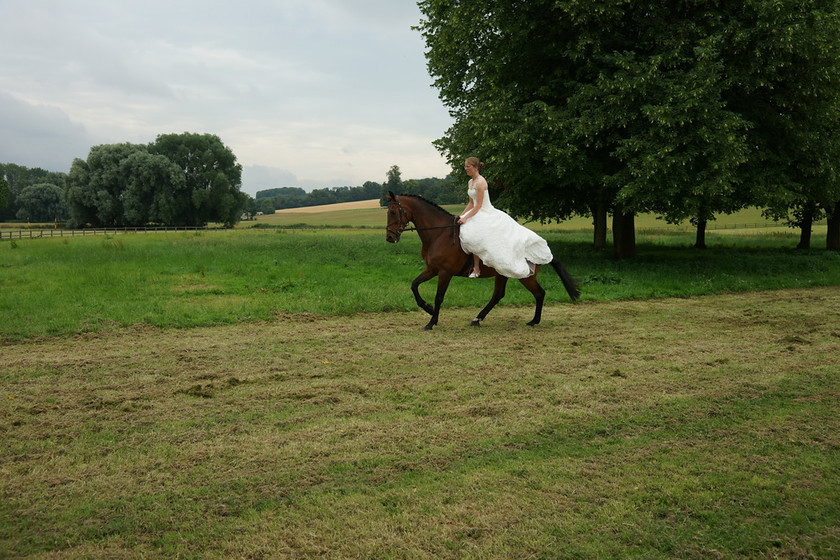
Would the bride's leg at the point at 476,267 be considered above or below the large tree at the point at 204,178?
below

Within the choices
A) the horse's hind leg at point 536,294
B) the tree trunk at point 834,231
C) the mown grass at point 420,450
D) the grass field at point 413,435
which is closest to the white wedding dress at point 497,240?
the horse's hind leg at point 536,294

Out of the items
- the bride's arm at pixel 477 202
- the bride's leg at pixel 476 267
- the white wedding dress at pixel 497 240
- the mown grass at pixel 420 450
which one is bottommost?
the mown grass at pixel 420 450

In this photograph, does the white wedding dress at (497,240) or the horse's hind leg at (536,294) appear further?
the horse's hind leg at (536,294)

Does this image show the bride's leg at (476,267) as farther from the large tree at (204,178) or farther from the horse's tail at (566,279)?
the large tree at (204,178)

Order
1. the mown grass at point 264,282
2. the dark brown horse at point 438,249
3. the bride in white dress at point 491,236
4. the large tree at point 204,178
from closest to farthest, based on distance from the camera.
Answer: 1. the bride in white dress at point 491,236
2. the dark brown horse at point 438,249
3. the mown grass at point 264,282
4. the large tree at point 204,178

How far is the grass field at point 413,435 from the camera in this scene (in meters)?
3.46

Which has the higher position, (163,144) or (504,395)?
(163,144)

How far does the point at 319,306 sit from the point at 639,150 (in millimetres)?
10967

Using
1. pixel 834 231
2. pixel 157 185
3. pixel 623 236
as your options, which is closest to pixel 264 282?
pixel 623 236

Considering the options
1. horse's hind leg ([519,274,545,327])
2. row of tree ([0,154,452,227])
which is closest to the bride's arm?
horse's hind leg ([519,274,545,327])

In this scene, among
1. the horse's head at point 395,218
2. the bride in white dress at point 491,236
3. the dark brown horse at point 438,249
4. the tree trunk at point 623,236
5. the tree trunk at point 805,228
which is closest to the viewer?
the bride in white dress at point 491,236

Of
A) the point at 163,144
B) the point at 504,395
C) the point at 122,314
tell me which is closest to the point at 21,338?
the point at 122,314

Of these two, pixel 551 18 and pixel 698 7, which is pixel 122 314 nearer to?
pixel 551 18

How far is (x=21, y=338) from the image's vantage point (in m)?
9.03
